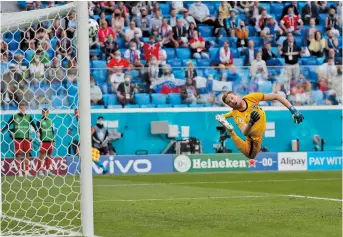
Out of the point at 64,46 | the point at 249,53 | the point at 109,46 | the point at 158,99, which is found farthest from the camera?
the point at 249,53

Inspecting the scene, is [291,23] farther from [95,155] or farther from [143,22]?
[95,155]

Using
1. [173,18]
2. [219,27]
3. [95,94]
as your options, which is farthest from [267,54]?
[95,94]

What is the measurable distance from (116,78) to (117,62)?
1.01 m

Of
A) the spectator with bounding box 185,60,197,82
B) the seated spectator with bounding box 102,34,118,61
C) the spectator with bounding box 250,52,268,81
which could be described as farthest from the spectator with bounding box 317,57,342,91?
the seated spectator with bounding box 102,34,118,61

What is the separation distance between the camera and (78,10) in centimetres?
938

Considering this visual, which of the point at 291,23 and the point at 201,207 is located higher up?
the point at 291,23

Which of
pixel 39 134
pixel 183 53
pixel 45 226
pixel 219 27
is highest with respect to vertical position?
pixel 219 27

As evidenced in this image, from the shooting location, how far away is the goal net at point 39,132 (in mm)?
10594

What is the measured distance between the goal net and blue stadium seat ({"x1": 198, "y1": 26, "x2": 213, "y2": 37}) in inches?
231

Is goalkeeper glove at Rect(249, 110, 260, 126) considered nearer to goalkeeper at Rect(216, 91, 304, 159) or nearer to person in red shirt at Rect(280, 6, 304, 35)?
goalkeeper at Rect(216, 91, 304, 159)

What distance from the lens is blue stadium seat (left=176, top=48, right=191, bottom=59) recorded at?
1041 inches

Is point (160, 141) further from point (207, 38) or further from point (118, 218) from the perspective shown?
point (118, 218)

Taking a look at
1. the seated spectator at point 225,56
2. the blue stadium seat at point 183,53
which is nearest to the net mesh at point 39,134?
the blue stadium seat at point 183,53

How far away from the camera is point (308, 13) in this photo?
28.5 meters
